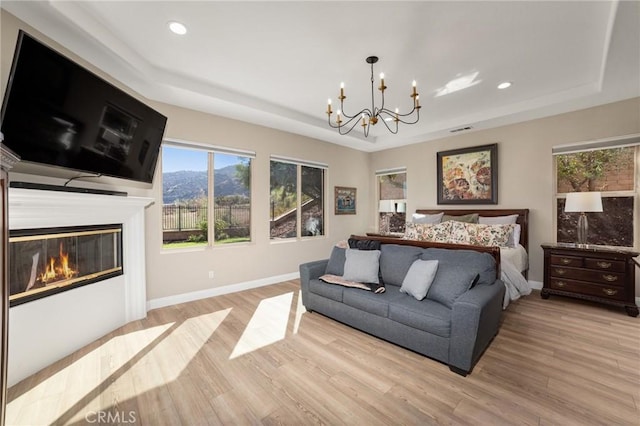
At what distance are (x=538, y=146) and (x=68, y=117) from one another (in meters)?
5.75

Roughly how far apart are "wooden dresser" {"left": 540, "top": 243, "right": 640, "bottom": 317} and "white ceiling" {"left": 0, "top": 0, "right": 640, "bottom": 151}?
1970 millimetres

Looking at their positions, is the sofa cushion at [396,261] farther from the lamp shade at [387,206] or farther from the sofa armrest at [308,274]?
the lamp shade at [387,206]

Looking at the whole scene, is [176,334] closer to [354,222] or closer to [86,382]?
[86,382]

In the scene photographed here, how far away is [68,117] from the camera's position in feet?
7.14

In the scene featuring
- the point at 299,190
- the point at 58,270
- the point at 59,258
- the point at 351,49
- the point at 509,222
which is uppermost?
the point at 351,49

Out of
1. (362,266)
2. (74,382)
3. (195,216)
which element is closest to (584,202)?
(362,266)

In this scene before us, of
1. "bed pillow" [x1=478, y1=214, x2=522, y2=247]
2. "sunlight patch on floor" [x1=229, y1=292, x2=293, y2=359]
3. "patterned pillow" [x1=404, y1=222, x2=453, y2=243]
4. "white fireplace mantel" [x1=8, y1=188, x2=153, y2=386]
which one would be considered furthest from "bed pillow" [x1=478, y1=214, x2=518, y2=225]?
"white fireplace mantel" [x1=8, y1=188, x2=153, y2=386]

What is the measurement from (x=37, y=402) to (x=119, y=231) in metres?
1.65

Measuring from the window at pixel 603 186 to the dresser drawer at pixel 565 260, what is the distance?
66cm

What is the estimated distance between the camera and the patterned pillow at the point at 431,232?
433cm

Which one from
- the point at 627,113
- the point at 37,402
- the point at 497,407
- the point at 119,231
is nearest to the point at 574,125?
the point at 627,113

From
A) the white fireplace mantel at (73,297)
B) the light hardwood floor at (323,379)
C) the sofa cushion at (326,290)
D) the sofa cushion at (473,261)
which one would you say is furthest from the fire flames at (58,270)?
the sofa cushion at (473,261)

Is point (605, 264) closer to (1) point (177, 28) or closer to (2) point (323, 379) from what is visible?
(2) point (323, 379)

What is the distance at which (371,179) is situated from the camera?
6555 mm
